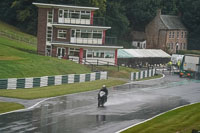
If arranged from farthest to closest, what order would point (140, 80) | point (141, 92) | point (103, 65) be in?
point (103, 65) < point (140, 80) < point (141, 92)

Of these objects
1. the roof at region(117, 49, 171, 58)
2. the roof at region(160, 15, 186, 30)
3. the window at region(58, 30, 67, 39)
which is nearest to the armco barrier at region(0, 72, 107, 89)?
the window at region(58, 30, 67, 39)

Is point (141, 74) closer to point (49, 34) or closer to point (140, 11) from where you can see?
point (49, 34)

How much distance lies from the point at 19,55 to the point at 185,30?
60988 millimetres

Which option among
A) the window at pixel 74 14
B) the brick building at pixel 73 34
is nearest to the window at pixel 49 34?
the brick building at pixel 73 34

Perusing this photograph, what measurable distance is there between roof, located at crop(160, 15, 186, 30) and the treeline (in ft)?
5.12

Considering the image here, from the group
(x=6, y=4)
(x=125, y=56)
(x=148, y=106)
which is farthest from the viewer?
(x=6, y=4)

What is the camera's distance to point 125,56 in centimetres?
7400

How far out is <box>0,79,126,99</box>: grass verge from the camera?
34.1 m

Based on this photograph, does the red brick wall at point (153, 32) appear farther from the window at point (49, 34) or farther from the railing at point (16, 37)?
the window at point (49, 34)

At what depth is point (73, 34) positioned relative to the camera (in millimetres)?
63344

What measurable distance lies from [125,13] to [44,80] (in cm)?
6920

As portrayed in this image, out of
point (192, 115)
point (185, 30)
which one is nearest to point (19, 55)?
point (192, 115)

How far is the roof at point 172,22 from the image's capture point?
10147cm

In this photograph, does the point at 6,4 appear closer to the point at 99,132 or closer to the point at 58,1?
the point at 58,1
